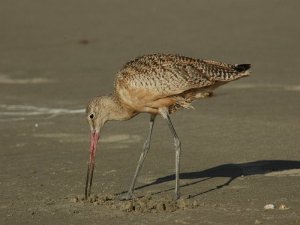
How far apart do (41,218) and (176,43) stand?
455 inches

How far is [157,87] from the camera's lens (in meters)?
10.1

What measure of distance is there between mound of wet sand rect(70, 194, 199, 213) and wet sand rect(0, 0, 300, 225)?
0.01 metres

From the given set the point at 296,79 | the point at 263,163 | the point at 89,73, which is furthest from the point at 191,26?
the point at 263,163

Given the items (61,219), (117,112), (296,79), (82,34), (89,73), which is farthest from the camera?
(82,34)

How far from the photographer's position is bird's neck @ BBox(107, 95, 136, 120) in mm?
10367

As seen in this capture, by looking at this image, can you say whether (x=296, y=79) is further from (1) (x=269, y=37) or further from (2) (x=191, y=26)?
(2) (x=191, y=26)

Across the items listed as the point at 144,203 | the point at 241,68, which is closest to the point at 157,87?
the point at 241,68

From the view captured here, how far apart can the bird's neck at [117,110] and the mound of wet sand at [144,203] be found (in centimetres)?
103

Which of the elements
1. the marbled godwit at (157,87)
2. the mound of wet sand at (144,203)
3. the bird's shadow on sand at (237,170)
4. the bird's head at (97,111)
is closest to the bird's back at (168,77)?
the marbled godwit at (157,87)

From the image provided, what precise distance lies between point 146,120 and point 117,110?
3.88 m

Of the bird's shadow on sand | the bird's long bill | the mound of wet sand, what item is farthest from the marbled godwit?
the bird's shadow on sand

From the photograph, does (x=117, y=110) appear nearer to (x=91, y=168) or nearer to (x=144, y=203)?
(x=91, y=168)

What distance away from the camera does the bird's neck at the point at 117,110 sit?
1037 centimetres

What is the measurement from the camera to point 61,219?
29.6ft
